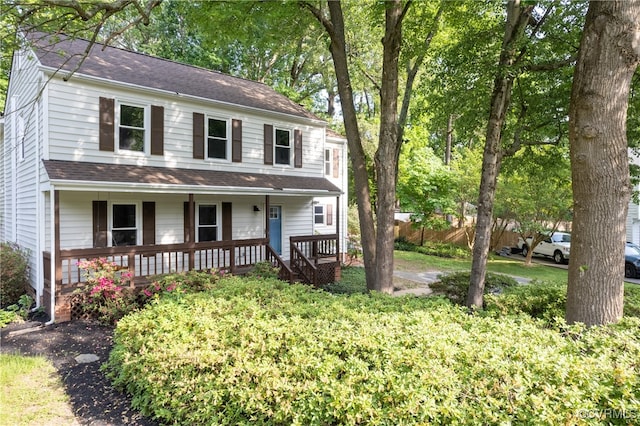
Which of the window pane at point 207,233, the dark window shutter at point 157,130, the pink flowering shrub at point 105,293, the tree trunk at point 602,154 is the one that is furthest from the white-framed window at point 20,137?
the tree trunk at point 602,154

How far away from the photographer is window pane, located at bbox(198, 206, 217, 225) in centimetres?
1130

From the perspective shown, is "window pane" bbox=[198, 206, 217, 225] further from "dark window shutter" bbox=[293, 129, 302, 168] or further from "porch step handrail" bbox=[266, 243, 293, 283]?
"dark window shutter" bbox=[293, 129, 302, 168]

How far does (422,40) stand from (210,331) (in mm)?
9470

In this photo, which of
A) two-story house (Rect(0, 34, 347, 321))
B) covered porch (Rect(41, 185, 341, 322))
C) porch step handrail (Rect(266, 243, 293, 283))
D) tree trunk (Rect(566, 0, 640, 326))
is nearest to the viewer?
tree trunk (Rect(566, 0, 640, 326))

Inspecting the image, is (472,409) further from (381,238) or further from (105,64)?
(105,64)

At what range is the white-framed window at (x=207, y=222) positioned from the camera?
11241mm

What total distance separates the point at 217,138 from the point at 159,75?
8.12 feet

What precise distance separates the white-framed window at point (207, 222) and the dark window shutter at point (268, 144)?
2381 millimetres

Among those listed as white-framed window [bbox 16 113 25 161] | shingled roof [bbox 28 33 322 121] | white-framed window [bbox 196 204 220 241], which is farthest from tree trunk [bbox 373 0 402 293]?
white-framed window [bbox 16 113 25 161]

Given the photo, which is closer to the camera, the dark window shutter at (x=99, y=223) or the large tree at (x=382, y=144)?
the large tree at (x=382, y=144)

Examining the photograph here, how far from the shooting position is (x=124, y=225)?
31.7ft

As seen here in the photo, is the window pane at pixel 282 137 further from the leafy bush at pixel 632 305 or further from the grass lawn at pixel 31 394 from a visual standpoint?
the leafy bush at pixel 632 305

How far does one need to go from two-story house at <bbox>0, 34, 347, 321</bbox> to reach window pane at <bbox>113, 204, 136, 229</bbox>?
3 cm

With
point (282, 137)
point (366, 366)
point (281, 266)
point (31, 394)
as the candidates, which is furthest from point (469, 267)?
point (31, 394)
